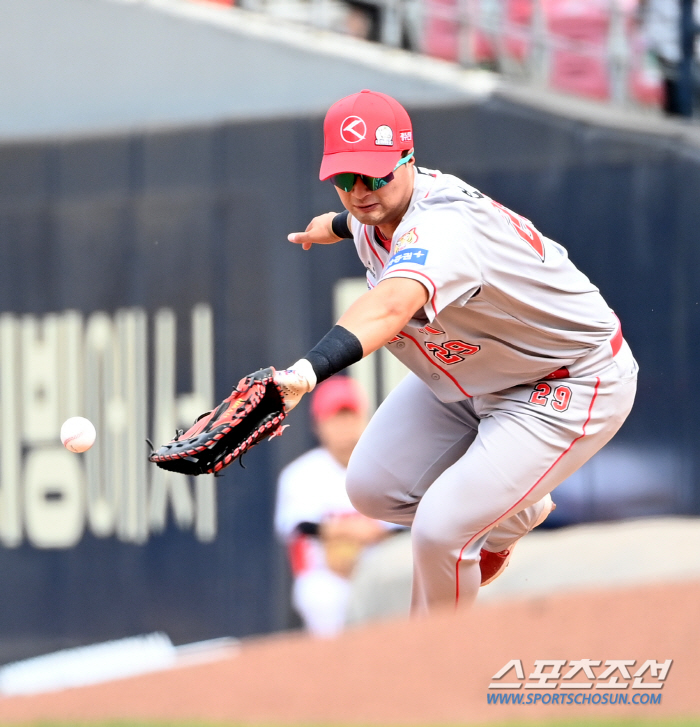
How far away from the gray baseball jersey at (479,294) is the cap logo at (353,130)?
0.25m

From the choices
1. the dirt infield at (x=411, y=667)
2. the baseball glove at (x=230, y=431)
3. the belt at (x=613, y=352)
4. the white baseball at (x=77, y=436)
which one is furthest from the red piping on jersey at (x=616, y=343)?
the dirt infield at (x=411, y=667)

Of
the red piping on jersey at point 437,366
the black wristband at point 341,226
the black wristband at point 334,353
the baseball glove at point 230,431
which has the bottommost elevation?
the red piping on jersey at point 437,366

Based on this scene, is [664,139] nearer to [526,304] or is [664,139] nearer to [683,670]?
[683,670]

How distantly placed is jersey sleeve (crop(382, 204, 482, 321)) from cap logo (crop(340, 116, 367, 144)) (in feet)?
0.91

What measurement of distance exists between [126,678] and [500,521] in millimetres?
3480

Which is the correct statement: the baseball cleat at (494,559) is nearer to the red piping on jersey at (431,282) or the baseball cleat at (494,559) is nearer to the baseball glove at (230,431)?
the red piping on jersey at (431,282)

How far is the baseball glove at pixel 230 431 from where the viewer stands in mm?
2795

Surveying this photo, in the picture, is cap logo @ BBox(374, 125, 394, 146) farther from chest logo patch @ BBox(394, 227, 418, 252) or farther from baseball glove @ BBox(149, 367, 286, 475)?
baseball glove @ BBox(149, 367, 286, 475)

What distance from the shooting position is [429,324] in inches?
130

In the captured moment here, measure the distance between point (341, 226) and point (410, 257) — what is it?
3.49 ft

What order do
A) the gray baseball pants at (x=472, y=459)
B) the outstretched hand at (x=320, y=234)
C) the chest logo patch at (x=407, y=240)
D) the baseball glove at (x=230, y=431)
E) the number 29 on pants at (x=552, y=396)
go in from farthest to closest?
the outstretched hand at (x=320, y=234) → the number 29 on pants at (x=552, y=396) → the gray baseball pants at (x=472, y=459) → the chest logo patch at (x=407, y=240) → the baseball glove at (x=230, y=431)

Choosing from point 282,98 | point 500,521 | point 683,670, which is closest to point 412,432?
point 500,521

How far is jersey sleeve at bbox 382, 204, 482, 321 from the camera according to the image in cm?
304

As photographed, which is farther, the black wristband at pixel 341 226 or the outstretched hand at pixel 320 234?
the outstretched hand at pixel 320 234
